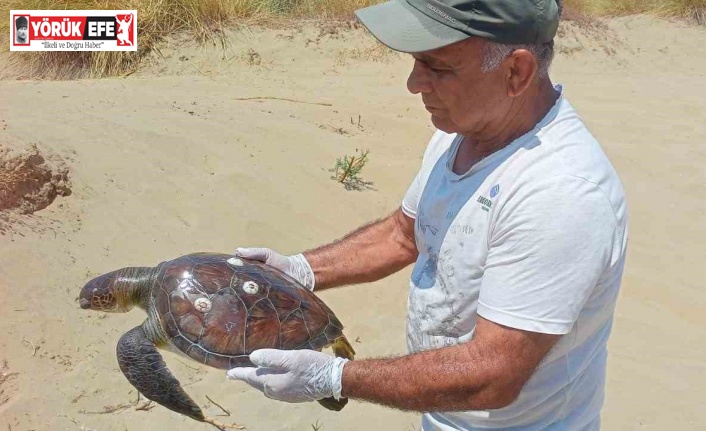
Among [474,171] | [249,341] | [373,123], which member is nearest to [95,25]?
[373,123]

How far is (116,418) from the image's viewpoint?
316 centimetres

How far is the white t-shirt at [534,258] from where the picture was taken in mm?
1448

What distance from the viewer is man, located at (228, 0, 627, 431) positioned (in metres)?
1.46

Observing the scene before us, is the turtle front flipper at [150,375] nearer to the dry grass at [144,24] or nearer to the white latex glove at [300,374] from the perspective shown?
the white latex glove at [300,374]

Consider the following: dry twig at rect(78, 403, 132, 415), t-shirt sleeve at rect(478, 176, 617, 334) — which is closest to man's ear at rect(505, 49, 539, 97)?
t-shirt sleeve at rect(478, 176, 617, 334)

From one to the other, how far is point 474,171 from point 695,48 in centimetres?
1116

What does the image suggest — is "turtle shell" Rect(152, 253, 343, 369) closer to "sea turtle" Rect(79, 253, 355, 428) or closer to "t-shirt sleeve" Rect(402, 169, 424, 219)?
"sea turtle" Rect(79, 253, 355, 428)

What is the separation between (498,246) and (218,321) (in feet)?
3.96

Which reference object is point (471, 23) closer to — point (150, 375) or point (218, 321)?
point (218, 321)

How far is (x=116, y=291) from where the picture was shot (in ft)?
9.68

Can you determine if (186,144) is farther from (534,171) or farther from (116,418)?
(534,171)

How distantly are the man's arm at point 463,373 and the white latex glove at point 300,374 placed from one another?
0.08m

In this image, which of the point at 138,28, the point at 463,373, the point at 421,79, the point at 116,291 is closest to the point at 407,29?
the point at 421,79

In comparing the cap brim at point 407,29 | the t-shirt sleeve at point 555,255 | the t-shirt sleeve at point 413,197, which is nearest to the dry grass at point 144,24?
the t-shirt sleeve at point 413,197
